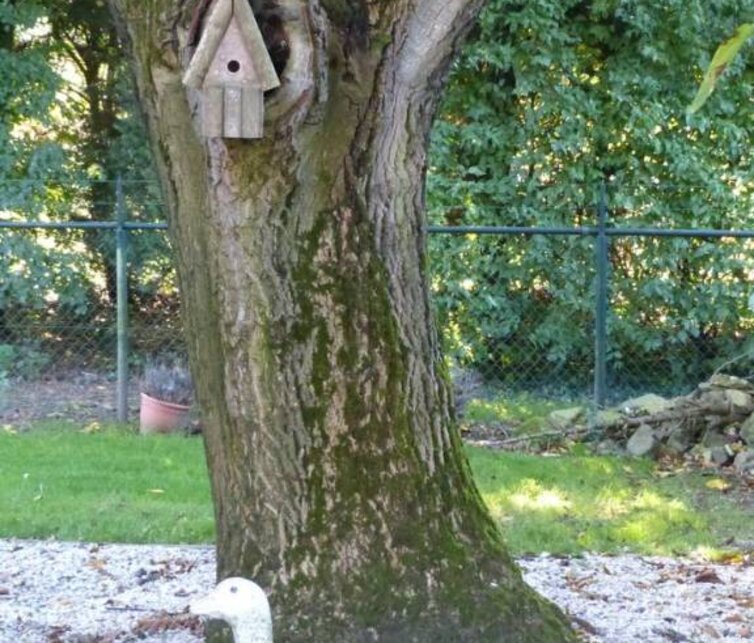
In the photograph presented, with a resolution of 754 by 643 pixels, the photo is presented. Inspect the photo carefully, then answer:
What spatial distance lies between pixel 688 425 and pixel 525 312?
3.01 metres

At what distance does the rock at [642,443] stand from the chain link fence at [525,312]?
91.6 inches

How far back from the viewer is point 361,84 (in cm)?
430

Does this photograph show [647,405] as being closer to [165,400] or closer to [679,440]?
[679,440]

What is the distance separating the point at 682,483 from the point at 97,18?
27.6ft

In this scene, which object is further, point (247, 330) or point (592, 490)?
point (592, 490)

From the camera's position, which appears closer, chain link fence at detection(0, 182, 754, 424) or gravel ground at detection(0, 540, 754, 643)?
gravel ground at detection(0, 540, 754, 643)

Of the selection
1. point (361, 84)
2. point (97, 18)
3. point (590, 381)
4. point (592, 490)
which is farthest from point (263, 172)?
point (97, 18)

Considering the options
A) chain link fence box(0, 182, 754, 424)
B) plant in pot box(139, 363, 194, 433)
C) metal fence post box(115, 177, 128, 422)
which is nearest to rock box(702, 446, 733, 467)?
chain link fence box(0, 182, 754, 424)

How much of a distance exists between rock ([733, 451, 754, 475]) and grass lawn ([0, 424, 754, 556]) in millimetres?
360

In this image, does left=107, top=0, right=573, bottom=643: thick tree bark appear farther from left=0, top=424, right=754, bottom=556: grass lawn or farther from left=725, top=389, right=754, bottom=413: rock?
left=725, top=389, right=754, bottom=413: rock

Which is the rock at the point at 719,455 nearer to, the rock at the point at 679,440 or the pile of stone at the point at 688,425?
the pile of stone at the point at 688,425

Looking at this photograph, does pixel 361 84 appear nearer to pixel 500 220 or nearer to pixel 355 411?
pixel 355 411

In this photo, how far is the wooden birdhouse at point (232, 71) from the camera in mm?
3785

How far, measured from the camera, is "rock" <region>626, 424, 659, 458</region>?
10.1 metres
